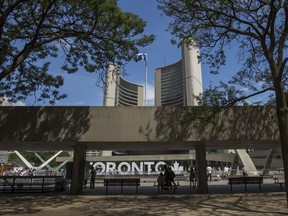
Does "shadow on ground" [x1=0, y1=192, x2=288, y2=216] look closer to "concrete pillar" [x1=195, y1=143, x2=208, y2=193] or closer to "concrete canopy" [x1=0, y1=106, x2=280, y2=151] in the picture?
"concrete pillar" [x1=195, y1=143, x2=208, y2=193]

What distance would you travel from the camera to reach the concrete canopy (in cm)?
1780

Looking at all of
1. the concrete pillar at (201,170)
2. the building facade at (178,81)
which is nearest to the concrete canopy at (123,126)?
the concrete pillar at (201,170)

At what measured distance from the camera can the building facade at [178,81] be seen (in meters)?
84.1

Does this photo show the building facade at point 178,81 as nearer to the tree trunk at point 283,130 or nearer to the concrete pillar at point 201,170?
the concrete pillar at point 201,170

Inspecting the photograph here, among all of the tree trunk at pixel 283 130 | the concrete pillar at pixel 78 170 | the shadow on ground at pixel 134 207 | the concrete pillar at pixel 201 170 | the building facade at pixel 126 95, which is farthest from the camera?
the building facade at pixel 126 95

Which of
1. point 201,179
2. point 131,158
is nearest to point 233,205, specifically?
point 201,179

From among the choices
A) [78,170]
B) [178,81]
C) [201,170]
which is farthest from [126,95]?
[201,170]

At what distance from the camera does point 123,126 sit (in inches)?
711

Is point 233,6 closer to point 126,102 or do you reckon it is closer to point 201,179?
point 201,179

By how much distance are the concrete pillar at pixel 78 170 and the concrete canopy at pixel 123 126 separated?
181cm

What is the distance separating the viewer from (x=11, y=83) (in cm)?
1802

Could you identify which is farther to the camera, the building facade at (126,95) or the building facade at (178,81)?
the building facade at (178,81)

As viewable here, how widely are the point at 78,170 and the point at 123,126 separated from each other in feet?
13.5

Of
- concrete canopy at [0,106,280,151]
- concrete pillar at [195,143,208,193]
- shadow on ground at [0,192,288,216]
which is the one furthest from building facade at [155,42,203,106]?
shadow on ground at [0,192,288,216]
